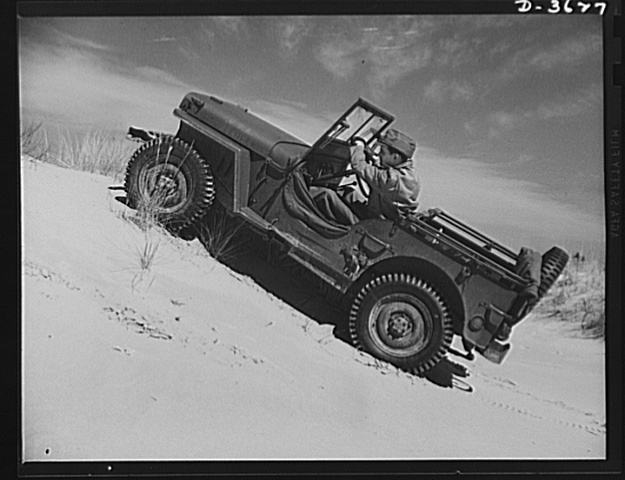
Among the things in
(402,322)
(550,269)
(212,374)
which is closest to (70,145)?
(212,374)

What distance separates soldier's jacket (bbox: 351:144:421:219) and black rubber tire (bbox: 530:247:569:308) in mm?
448

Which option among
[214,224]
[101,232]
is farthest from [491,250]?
[101,232]

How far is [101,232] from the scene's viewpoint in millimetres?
3146

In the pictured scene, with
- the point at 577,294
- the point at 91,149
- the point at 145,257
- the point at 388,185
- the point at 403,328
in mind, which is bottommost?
the point at 403,328

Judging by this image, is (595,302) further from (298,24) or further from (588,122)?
(298,24)

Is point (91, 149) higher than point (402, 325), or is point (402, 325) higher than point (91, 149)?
point (91, 149)

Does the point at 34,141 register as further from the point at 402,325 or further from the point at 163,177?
the point at 402,325

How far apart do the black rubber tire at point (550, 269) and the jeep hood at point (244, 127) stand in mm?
807

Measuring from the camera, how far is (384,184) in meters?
3.12

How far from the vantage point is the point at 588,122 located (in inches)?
123

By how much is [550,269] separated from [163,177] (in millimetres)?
1215

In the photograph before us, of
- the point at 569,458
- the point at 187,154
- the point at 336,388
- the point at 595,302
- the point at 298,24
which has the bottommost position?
the point at 569,458

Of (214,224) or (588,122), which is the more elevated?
(588,122)

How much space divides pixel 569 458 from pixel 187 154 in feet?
4.92
